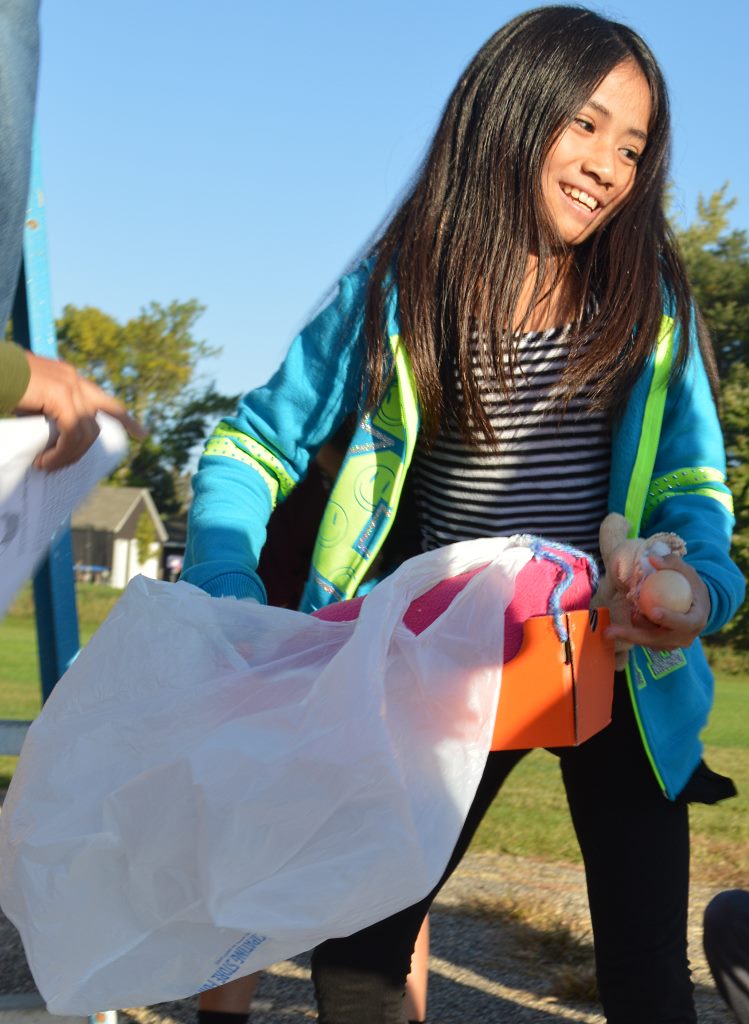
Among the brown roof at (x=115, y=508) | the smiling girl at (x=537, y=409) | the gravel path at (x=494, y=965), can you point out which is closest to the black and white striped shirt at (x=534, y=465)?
the smiling girl at (x=537, y=409)

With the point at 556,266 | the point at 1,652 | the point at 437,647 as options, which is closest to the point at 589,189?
the point at 556,266

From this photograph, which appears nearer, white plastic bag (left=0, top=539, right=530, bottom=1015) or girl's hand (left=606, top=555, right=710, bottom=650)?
white plastic bag (left=0, top=539, right=530, bottom=1015)

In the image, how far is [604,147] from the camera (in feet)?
6.39

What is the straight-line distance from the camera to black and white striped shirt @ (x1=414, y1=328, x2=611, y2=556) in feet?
6.37

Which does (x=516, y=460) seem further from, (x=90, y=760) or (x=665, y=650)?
(x=90, y=760)

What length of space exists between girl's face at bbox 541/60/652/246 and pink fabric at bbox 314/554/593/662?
622 mm

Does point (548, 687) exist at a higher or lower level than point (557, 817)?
higher

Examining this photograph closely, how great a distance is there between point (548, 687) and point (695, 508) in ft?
1.34

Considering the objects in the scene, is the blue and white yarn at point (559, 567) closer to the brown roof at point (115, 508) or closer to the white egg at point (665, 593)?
the white egg at point (665, 593)

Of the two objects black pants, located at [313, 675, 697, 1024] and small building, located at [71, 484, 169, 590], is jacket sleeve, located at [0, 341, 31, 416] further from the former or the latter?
small building, located at [71, 484, 169, 590]

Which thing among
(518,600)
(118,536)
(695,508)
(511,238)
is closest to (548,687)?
(518,600)

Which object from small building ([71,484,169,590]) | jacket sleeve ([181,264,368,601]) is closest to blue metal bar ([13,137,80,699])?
jacket sleeve ([181,264,368,601])

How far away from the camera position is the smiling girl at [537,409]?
70.6 inches

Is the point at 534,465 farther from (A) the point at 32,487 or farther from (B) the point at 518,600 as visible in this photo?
(A) the point at 32,487
